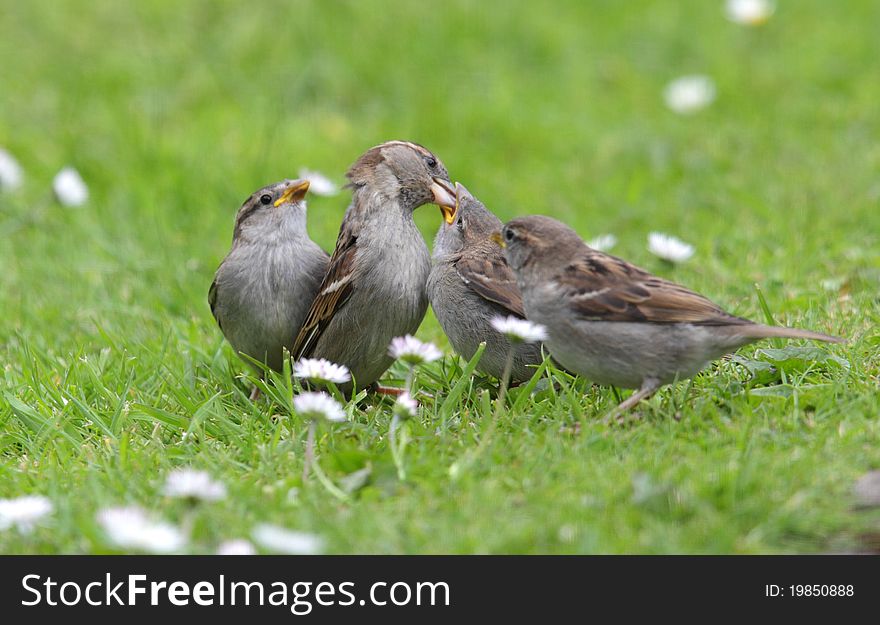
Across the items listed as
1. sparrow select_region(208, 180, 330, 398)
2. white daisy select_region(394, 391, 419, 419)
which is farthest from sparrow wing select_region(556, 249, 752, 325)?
sparrow select_region(208, 180, 330, 398)

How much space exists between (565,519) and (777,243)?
13.3 feet

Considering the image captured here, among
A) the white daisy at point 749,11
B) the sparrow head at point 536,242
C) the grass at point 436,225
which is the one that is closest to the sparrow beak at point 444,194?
the sparrow head at point 536,242

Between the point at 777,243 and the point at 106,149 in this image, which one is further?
the point at 106,149

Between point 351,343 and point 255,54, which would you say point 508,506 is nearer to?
point 351,343

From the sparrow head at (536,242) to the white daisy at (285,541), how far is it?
5.62 ft

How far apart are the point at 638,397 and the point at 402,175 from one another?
63.9 inches

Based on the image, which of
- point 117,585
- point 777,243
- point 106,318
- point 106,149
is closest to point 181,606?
point 117,585

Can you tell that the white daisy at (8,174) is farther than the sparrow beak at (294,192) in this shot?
Yes

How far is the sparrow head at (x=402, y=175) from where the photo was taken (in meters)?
5.44

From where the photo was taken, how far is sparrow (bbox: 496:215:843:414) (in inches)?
175

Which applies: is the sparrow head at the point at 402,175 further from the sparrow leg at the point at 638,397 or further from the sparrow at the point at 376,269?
the sparrow leg at the point at 638,397

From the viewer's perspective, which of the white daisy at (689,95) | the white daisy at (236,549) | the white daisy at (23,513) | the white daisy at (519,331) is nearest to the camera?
the white daisy at (236,549)

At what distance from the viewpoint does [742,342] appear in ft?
14.6

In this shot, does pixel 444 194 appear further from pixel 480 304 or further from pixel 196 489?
pixel 196 489
